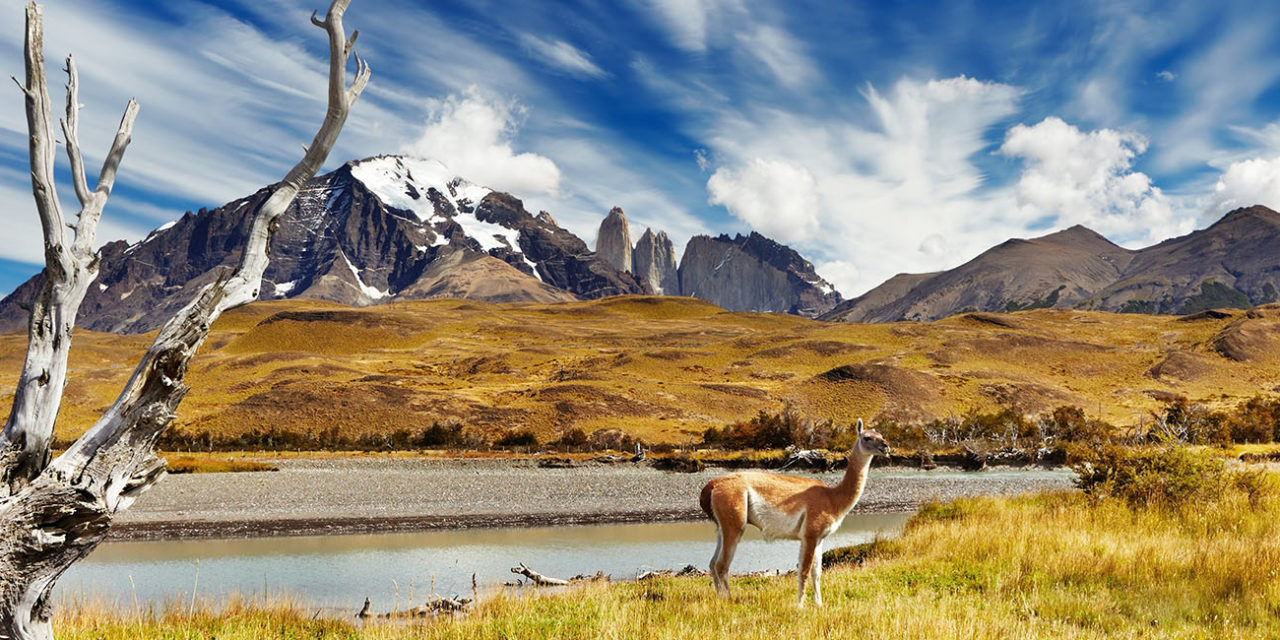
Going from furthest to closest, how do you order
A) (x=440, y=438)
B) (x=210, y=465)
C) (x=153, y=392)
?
(x=440, y=438) < (x=210, y=465) < (x=153, y=392)

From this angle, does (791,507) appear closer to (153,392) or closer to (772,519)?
(772,519)

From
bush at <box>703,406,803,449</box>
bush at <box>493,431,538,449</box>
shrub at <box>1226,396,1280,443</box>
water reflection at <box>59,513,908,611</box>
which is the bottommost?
water reflection at <box>59,513,908,611</box>

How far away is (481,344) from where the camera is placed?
146375 millimetres

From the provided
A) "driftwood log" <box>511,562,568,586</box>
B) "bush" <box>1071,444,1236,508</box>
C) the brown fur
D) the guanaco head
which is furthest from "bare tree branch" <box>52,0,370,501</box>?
"bush" <box>1071,444,1236,508</box>

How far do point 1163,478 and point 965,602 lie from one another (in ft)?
33.1

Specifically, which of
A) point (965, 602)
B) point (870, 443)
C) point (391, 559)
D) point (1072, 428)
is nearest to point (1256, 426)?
point (1072, 428)

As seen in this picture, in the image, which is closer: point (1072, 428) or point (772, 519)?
point (772, 519)

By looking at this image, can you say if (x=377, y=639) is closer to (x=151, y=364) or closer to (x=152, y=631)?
(x=152, y=631)

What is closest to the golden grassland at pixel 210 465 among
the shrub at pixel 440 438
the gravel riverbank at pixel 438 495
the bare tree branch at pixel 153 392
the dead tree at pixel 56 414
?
the gravel riverbank at pixel 438 495

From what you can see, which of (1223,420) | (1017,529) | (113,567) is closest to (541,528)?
(113,567)

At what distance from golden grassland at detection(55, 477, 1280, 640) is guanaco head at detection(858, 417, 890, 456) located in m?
1.80

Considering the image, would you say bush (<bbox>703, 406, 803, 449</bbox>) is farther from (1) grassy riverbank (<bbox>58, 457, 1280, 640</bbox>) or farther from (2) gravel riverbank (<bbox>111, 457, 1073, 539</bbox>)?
(1) grassy riverbank (<bbox>58, 457, 1280, 640</bbox>)

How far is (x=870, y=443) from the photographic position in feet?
31.4

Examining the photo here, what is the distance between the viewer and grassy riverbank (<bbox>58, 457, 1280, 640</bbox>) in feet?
27.3
